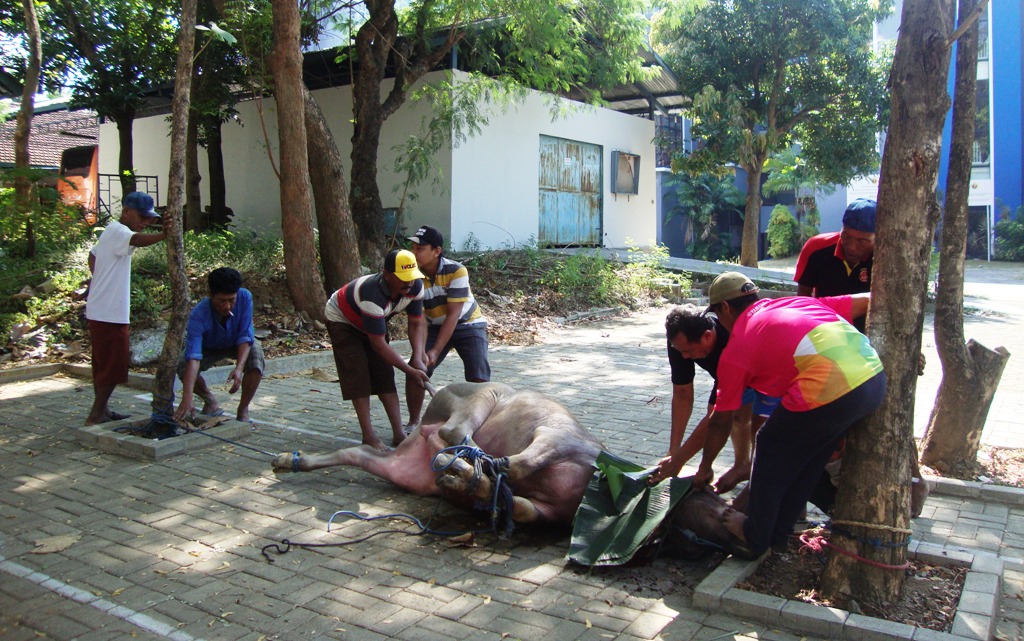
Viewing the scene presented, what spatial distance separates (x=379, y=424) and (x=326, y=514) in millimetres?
2234

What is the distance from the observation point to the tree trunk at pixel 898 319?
11.9 ft

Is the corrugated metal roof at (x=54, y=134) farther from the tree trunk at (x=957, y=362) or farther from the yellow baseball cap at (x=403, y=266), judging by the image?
the tree trunk at (x=957, y=362)

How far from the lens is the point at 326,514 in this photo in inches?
192

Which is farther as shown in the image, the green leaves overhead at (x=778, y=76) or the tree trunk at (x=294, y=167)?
the green leaves overhead at (x=778, y=76)

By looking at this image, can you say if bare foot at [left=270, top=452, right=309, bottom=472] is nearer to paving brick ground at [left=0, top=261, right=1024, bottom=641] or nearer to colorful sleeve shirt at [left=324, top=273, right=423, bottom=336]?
paving brick ground at [left=0, top=261, right=1024, bottom=641]

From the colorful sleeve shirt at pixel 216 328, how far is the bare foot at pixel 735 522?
4.14 m

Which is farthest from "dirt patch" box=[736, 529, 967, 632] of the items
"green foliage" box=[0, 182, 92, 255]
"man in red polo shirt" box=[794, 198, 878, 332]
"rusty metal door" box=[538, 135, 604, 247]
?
"rusty metal door" box=[538, 135, 604, 247]

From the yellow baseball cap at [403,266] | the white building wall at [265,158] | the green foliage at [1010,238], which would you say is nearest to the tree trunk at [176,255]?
the yellow baseball cap at [403,266]

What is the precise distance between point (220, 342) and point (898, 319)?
5.02m

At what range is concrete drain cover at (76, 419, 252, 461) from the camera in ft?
19.5

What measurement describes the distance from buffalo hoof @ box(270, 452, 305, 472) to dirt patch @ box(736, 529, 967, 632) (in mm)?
2965

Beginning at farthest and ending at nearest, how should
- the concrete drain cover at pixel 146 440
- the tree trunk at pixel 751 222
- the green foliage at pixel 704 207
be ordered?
1. the green foliage at pixel 704 207
2. the tree trunk at pixel 751 222
3. the concrete drain cover at pixel 146 440

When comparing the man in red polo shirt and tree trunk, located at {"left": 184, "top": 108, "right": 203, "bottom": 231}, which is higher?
tree trunk, located at {"left": 184, "top": 108, "right": 203, "bottom": 231}

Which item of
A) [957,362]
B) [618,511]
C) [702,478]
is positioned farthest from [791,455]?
[957,362]
